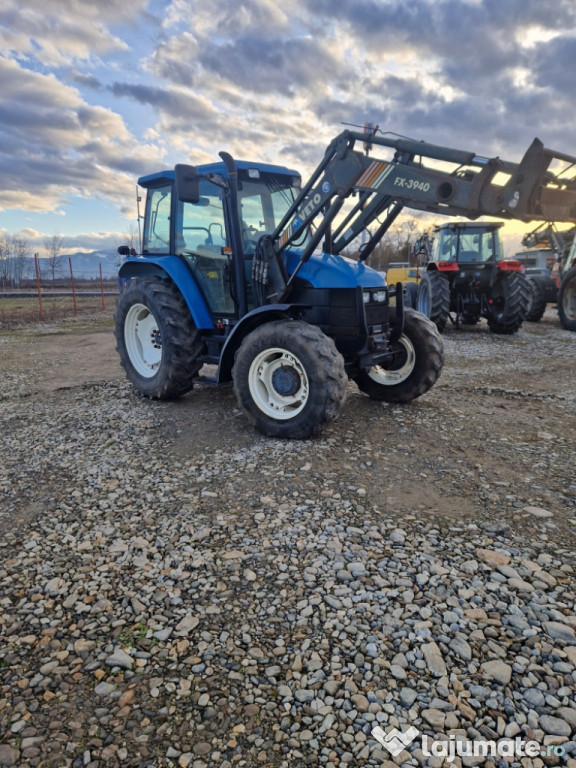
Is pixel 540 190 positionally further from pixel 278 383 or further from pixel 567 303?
pixel 567 303

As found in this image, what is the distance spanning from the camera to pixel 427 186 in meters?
4.81

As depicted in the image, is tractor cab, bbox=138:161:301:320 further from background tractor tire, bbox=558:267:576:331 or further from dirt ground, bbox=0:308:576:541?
background tractor tire, bbox=558:267:576:331

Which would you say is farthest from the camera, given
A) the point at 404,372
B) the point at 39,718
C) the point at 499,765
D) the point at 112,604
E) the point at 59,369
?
the point at 59,369

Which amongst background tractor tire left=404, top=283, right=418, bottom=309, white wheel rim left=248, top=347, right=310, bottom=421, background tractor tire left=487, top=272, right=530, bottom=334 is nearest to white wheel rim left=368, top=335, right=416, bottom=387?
white wheel rim left=248, top=347, right=310, bottom=421

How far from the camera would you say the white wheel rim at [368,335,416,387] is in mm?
5770

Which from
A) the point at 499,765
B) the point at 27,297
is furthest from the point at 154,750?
the point at 27,297

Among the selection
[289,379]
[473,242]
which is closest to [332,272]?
[289,379]

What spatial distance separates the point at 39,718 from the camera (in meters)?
1.99

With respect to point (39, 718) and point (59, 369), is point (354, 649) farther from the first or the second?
point (59, 369)

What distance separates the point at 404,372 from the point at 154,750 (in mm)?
4656

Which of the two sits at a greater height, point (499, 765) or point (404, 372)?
point (404, 372)

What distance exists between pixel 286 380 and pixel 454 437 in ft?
5.63

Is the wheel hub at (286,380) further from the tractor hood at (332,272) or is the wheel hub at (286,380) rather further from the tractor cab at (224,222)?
the tractor cab at (224,222)

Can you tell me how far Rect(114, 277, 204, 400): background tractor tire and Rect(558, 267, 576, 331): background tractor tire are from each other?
34.8 ft
